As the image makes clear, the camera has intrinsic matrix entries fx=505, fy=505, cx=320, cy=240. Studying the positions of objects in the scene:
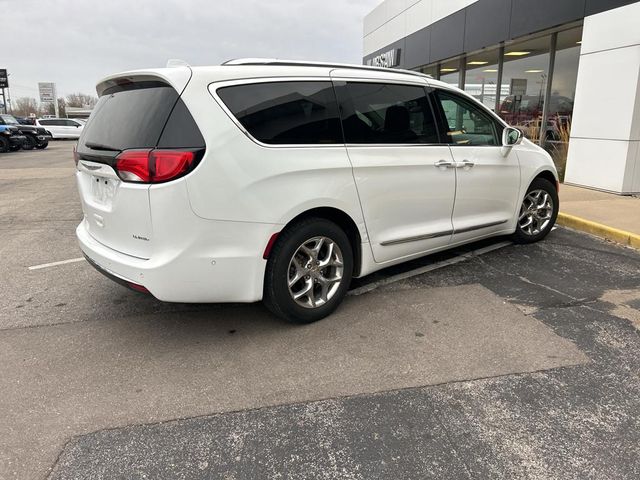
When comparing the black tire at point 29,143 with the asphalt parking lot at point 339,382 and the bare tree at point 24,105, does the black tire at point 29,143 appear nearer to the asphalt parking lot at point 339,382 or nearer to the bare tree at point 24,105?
the asphalt parking lot at point 339,382

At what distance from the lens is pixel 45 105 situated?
85438 millimetres

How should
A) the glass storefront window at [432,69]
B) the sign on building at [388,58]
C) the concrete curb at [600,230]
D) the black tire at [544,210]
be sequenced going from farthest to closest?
the sign on building at [388,58] < the glass storefront window at [432,69] < the concrete curb at [600,230] < the black tire at [544,210]

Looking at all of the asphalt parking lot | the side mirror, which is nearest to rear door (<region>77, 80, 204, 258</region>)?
the asphalt parking lot

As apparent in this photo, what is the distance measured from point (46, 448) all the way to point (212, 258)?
1329 mm

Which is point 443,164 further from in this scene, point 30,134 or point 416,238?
point 30,134

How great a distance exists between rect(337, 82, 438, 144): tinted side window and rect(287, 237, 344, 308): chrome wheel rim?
2.76 feet

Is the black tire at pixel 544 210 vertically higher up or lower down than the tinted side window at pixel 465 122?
lower down

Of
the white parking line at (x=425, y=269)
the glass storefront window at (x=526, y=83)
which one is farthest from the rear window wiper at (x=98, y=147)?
the glass storefront window at (x=526, y=83)

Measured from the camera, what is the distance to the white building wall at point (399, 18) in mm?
14903

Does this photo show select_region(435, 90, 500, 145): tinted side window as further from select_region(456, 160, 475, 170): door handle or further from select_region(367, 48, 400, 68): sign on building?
select_region(367, 48, 400, 68): sign on building

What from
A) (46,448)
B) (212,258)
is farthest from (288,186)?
(46,448)

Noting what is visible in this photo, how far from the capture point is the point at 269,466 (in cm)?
234

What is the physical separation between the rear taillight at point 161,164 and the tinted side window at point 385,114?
131 centimetres

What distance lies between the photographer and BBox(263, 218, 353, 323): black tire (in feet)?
11.3
